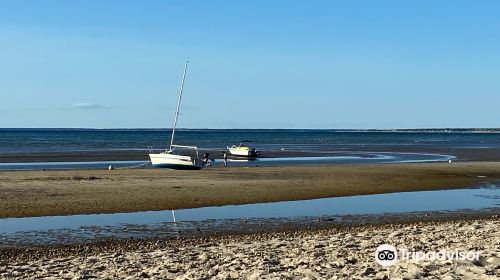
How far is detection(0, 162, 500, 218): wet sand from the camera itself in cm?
2614

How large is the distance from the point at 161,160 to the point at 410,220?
98.0 ft

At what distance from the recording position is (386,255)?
1311 centimetres

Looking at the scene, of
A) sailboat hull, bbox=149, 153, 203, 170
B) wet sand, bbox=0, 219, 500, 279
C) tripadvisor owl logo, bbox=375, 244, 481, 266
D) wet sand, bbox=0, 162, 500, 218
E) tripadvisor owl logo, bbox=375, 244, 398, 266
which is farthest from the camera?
sailboat hull, bbox=149, 153, 203, 170

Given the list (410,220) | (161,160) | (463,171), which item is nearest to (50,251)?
(410,220)

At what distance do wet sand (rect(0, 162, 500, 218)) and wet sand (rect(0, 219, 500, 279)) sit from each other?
28.2 ft

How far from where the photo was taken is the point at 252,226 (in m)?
20.8

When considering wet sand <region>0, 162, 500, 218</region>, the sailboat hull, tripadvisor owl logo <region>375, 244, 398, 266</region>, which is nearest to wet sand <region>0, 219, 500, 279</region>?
tripadvisor owl logo <region>375, 244, 398, 266</region>

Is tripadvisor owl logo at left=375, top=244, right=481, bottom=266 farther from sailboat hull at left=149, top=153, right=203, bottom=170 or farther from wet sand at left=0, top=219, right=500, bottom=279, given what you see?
sailboat hull at left=149, top=153, right=203, bottom=170

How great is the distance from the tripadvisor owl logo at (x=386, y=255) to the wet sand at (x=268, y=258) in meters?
0.15

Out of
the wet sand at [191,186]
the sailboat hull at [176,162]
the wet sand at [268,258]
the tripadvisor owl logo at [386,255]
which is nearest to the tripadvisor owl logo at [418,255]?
the tripadvisor owl logo at [386,255]

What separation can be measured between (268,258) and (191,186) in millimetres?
20448

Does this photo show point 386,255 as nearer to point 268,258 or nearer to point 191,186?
point 268,258

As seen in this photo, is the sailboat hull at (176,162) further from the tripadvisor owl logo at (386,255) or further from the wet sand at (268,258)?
the tripadvisor owl logo at (386,255)

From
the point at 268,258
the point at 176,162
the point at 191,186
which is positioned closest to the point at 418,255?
the point at 268,258
